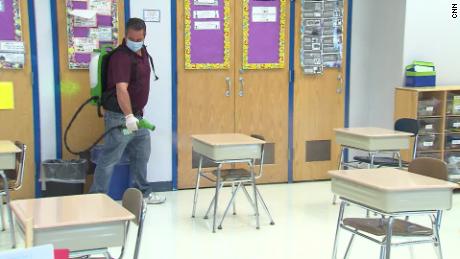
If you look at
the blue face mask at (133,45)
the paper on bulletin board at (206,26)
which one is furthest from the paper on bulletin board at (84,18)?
the paper on bulletin board at (206,26)

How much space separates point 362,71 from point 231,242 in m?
3.20

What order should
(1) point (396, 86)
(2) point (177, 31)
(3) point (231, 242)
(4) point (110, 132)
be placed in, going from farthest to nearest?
(1) point (396, 86)
(2) point (177, 31)
(4) point (110, 132)
(3) point (231, 242)

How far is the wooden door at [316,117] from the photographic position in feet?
21.3

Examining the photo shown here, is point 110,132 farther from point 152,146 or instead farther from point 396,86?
point 396,86

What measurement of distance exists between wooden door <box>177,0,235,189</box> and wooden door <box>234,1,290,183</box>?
99 millimetres

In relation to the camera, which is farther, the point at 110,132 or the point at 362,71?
the point at 362,71

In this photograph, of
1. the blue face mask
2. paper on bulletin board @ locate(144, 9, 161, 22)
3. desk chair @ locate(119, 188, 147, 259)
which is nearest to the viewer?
desk chair @ locate(119, 188, 147, 259)

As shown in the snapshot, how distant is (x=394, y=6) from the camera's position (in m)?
6.34

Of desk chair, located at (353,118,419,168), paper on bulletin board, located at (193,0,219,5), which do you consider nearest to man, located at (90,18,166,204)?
paper on bulletin board, located at (193,0,219,5)

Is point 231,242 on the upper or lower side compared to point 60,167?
lower

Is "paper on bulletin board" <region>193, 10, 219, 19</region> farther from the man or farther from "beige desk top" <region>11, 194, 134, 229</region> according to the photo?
"beige desk top" <region>11, 194, 134, 229</region>

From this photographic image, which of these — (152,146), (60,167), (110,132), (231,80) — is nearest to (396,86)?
(231,80)

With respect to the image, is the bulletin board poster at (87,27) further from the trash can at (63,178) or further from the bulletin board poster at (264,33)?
the bulletin board poster at (264,33)

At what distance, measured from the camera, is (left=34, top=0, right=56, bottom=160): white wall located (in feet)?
17.9
